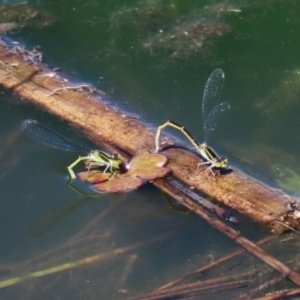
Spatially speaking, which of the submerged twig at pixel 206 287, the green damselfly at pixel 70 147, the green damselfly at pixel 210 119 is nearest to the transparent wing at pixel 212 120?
the green damselfly at pixel 210 119

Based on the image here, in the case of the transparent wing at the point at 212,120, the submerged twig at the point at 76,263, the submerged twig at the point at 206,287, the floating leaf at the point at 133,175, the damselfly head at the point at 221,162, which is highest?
the transparent wing at the point at 212,120

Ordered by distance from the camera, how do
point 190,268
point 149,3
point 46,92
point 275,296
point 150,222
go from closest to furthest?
point 275,296 < point 190,268 < point 150,222 < point 46,92 < point 149,3

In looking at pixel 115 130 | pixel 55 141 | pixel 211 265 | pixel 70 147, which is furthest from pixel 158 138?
pixel 211 265

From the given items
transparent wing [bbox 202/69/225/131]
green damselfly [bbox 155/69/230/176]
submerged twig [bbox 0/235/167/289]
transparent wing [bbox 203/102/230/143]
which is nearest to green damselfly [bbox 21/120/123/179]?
green damselfly [bbox 155/69/230/176]

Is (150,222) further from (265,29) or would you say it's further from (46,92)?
(265,29)

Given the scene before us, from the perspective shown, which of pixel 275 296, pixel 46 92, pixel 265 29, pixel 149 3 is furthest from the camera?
pixel 149 3

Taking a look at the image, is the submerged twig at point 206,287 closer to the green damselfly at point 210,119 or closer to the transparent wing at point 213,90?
the green damselfly at point 210,119

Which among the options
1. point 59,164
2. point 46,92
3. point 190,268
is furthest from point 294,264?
point 46,92
